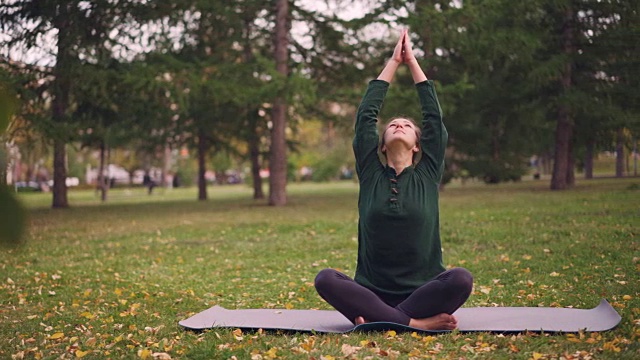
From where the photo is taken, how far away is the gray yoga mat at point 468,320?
469 centimetres

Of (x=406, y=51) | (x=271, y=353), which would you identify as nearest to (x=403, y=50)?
(x=406, y=51)

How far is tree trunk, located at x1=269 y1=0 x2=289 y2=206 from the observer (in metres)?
19.4

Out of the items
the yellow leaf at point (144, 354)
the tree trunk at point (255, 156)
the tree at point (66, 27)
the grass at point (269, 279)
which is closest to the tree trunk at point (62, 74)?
the tree at point (66, 27)

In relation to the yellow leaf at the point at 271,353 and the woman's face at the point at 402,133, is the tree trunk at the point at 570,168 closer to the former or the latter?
the woman's face at the point at 402,133

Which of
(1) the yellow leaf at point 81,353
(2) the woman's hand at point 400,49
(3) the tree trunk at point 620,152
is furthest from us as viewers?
(3) the tree trunk at point 620,152

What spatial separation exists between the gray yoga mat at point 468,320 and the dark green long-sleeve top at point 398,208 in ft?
1.22

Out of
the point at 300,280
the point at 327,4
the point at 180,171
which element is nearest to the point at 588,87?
the point at 327,4

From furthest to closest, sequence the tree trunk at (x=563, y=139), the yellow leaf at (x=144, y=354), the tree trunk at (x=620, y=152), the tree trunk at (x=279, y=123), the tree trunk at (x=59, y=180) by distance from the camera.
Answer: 1. the tree trunk at (x=563, y=139)
2. the tree trunk at (x=620, y=152)
3. the tree trunk at (x=59, y=180)
4. the tree trunk at (x=279, y=123)
5. the yellow leaf at (x=144, y=354)

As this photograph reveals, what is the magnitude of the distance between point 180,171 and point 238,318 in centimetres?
5146

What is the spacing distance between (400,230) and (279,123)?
1579 cm

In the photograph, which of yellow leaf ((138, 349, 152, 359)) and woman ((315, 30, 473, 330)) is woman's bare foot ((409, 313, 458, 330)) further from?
yellow leaf ((138, 349, 152, 359))

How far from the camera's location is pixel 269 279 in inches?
317

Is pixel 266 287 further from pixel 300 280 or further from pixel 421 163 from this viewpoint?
pixel 421 163

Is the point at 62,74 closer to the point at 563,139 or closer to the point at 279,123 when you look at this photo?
the point at 279,123
